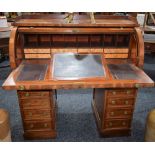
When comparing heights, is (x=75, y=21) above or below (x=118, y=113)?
above

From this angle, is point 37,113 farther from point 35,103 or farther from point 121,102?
point 121,102

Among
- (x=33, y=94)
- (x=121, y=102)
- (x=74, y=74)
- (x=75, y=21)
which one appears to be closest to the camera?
(x=74, y=74)

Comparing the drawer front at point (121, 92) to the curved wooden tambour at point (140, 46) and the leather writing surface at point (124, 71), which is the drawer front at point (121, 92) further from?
the curved wooden tambour at point (140, 46)

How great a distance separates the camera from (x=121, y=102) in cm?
205

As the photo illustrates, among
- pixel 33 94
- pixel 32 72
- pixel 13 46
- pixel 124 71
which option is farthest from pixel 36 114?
pixel 124 71

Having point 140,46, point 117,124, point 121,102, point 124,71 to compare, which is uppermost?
point 140,46

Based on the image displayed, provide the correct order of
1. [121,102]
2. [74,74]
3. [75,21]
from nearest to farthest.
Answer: [74,74]
[121,102]
[75,21]

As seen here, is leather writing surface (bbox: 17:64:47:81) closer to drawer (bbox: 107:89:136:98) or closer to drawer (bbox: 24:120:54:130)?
drawer (bbox: 24:120:54:130)

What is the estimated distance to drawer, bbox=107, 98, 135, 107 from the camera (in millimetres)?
2025

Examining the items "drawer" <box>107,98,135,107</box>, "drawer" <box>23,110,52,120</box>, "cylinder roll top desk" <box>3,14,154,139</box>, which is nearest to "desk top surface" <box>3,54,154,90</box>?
"cylinder roll top desk" <box>3,14,154,139</box>

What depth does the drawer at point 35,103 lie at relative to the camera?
6.47 feet

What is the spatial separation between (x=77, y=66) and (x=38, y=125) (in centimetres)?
81

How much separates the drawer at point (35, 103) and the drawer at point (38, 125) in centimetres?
21
